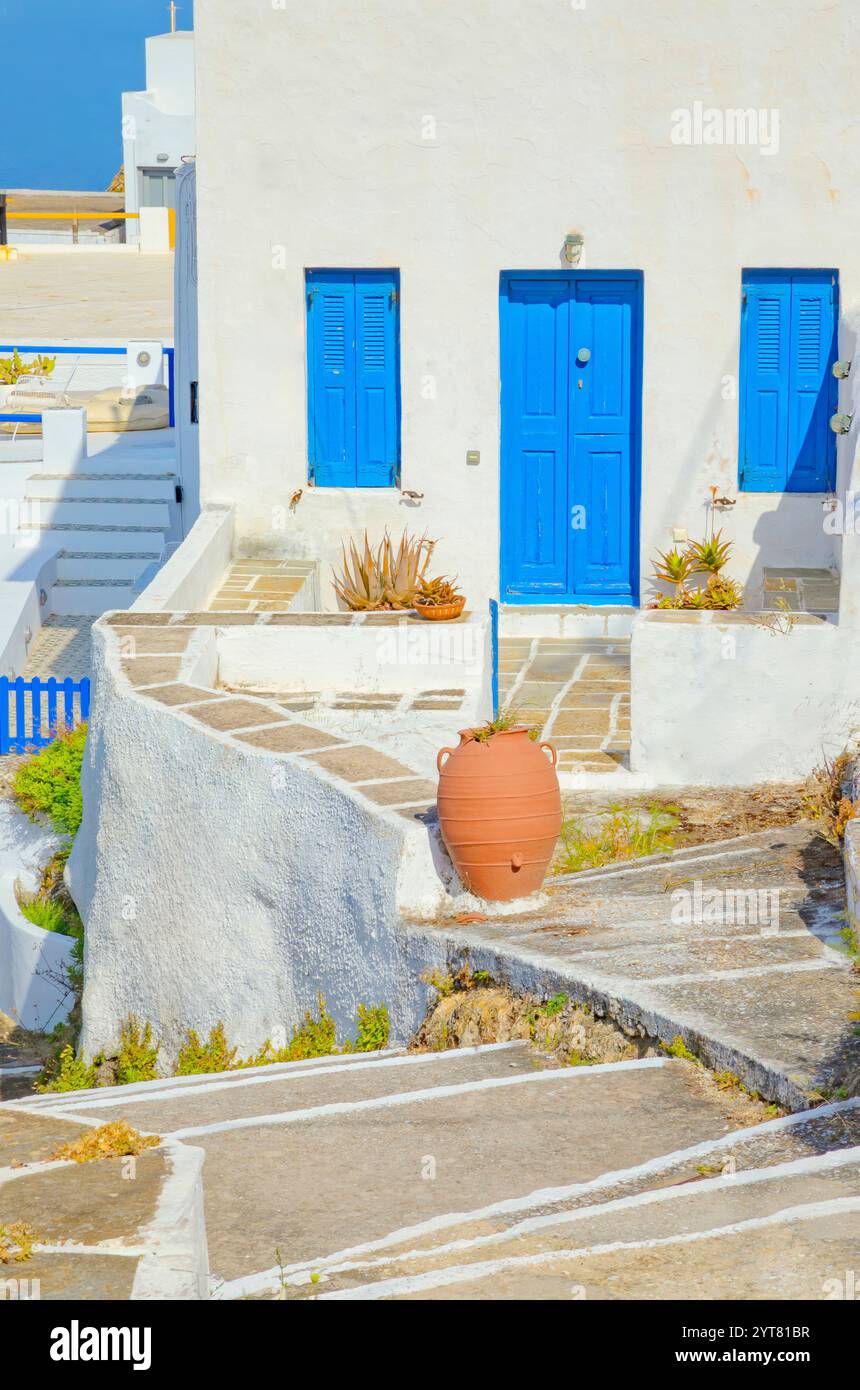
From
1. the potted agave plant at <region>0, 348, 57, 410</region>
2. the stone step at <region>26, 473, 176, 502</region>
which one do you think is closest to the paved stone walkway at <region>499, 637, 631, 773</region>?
the stone step at <region>26, 473, 176, 502</region>

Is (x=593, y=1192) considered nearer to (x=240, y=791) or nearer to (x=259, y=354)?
(x=240, y=791)

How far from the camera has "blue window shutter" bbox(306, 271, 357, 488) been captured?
13.0m

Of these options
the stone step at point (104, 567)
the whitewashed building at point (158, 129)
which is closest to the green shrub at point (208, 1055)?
the stone step at point (104, 567)

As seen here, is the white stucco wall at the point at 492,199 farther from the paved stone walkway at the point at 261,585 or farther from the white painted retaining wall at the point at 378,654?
the white painted retaining wall at the point at 378,654

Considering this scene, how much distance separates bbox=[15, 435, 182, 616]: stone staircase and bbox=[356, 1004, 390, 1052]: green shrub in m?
11.3

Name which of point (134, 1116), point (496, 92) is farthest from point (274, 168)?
point (134, 1116)

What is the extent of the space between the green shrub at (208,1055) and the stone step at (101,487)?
37.2 ft

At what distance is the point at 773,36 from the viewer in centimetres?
1227

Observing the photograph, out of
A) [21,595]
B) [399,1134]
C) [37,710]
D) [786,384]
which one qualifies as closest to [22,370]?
[21,595]

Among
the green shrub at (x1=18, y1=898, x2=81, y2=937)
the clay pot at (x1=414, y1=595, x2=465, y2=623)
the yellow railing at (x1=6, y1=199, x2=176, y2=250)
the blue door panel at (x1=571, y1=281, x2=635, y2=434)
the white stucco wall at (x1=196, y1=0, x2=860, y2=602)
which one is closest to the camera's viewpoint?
the clay pot at (x1=414, y1=595, x2=465, y2=623)

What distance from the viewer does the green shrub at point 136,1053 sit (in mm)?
9320

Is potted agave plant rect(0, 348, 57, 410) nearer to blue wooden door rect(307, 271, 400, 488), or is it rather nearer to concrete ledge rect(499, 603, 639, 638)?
blue wooden door rect(307, 271, 400, 488)

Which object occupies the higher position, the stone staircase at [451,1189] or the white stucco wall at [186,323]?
the white stucco wall at [186,323]
